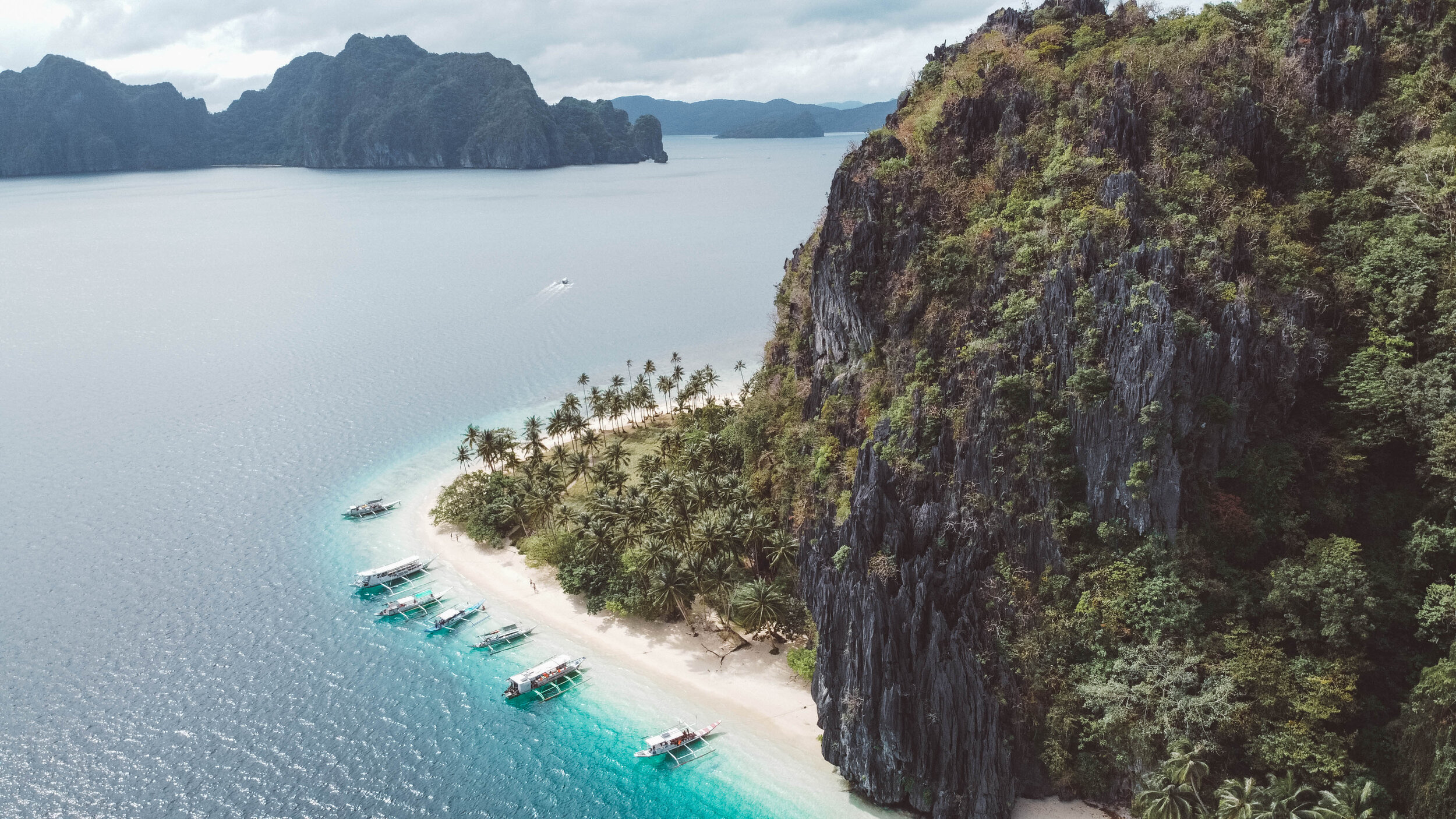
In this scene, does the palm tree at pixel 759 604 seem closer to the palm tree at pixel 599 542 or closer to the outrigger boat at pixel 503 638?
the palm tree at pixel 599 542

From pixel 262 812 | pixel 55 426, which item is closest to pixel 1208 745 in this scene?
pixel 262 812

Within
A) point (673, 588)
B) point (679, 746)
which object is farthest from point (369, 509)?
point (679, 746)

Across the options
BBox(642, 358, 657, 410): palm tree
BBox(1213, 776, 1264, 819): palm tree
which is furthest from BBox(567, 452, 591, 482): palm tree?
BBox(1213, 776, 1264, 819): palm tree

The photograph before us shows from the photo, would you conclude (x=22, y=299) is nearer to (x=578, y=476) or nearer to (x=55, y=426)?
(x=55, y=426)

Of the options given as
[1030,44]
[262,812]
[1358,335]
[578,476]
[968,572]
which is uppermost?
[1030,44]

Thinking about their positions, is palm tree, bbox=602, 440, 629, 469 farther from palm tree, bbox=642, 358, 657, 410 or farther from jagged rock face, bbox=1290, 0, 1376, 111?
jagged rock face, bbox=1290, 0, 1376, 111

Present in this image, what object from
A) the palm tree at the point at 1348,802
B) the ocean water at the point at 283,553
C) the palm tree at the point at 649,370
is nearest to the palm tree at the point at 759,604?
the ocean water at the point at 283,553
